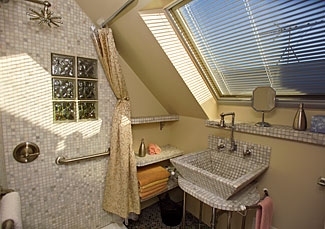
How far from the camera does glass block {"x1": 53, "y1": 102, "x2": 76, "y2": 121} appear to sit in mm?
1506

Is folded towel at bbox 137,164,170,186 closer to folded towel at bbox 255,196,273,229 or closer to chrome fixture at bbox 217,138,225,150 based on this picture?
chrome fixture at bbox 217,138,225,150

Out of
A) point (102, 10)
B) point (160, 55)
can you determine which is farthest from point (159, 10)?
point (102, 10)

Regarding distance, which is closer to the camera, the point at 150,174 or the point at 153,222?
the point at 150,174

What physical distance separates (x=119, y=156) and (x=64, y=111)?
0.67 meters

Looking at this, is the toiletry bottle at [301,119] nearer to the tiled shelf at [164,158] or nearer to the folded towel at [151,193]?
the tiled shelf at [164,158]

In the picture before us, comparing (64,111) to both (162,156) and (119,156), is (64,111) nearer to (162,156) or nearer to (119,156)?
(119,156)

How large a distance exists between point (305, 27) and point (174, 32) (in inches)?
36.1

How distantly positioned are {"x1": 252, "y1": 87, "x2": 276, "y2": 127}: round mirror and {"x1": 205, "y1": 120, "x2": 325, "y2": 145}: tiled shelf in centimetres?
7

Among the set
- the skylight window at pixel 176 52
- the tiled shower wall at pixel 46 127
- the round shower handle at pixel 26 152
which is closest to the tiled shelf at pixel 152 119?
the tiled shower wall at pixel 46 127

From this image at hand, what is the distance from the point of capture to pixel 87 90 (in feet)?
5.48

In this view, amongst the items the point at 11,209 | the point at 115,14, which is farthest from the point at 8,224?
the point at 115,14

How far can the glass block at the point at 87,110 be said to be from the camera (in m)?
1.64

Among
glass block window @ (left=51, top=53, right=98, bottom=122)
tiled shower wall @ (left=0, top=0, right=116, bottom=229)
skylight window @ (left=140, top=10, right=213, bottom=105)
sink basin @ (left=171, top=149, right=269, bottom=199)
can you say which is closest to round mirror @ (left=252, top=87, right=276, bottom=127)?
sink basin @ (left=171, top=149, right=269, bottom=199)

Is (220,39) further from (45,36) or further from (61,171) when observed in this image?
(61,171)
